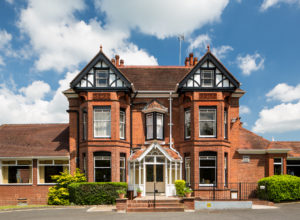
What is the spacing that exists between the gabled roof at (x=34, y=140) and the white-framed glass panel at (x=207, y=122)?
10.6 m

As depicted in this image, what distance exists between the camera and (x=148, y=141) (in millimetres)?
24797

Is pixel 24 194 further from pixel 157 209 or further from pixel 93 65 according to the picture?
pixel 157 209

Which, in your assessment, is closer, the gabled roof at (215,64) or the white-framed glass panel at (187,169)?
the gabled roof at (215,64)

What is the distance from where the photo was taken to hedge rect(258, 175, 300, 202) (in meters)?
21.7

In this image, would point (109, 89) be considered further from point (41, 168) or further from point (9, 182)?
point (9, 182)

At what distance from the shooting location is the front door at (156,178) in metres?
23.1

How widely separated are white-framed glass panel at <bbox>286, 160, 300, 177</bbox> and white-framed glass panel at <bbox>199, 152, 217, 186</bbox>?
26.4 ft

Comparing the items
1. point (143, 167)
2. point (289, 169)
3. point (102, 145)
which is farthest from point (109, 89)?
point (289, 169)

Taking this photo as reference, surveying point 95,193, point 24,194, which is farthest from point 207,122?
point 24,194

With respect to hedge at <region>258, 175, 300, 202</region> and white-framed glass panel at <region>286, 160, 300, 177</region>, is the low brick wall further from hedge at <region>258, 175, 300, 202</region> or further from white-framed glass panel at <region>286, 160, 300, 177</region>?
white-framed glass panel at <region>286, 160, 300, 177</region>

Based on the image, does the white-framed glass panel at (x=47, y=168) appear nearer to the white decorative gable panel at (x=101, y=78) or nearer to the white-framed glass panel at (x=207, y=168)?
the white decorative gable panel at (x=101, y=78)

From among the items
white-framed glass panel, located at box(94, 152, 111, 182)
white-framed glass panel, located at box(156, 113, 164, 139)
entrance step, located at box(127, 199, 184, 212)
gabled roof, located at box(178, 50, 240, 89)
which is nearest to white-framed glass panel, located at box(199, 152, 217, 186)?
white-framed glass panel, located at box(156, 113, 164, 139)

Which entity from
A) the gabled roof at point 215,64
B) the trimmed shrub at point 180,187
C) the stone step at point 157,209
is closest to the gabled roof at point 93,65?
the gabled roof at point 215,64

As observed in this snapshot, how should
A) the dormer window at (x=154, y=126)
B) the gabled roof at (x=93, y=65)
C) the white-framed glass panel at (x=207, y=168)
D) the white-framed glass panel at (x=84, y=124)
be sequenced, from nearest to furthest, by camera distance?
the white-framed glass panel at (x=207, y=168) → the gabled roof at (x=93, y=65) → the white-framed glass panel at (x=84, y=124) → the dormer window at (x=154, y=126)
